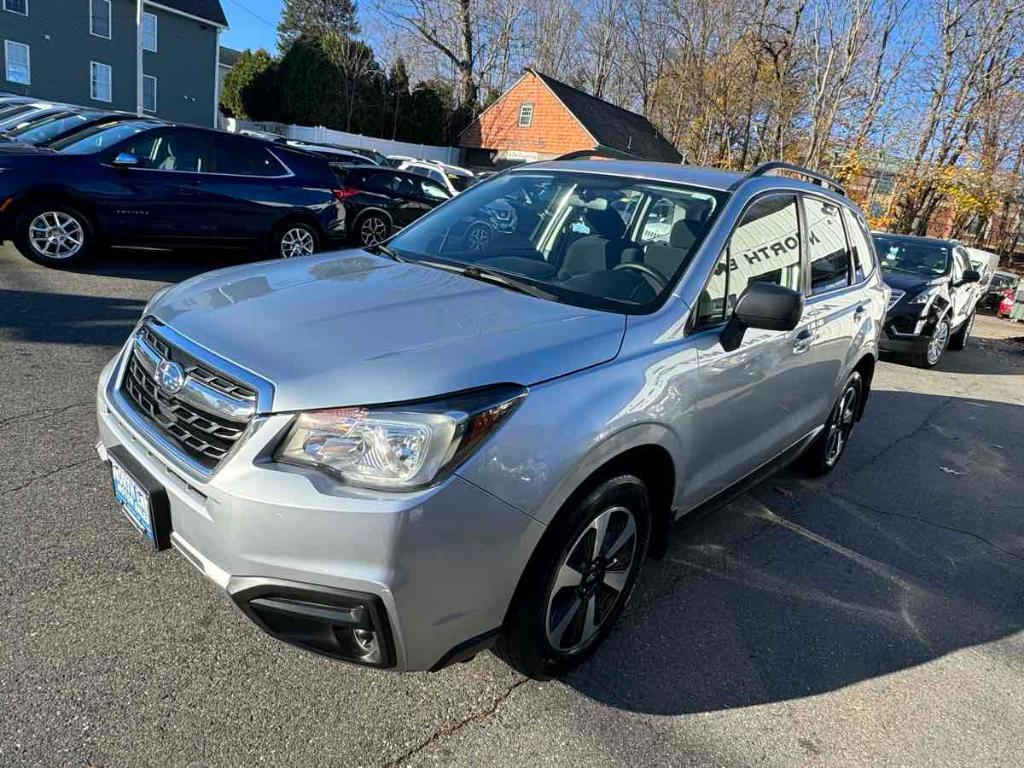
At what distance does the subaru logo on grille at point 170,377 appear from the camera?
2330 mm

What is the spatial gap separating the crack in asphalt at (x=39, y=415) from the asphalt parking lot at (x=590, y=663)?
0.02 m

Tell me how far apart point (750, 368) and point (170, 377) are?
7.54 feet

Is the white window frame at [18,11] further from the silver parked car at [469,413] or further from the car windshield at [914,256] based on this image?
the silver parked car at [469,413]

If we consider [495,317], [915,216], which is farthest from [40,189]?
[915,216]

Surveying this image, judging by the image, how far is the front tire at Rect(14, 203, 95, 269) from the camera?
25.2ft

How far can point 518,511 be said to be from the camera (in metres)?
2.15

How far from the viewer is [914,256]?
11.2 metres

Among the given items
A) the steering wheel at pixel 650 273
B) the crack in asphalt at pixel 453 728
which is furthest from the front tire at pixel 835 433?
the crack in asphalt at pixel 453 728

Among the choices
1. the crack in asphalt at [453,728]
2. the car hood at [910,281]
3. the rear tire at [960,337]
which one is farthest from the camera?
the rear tire at [960,337]

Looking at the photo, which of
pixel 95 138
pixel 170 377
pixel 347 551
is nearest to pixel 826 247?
pixel 347 551

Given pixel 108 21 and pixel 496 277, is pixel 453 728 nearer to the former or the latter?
pixel 496 277

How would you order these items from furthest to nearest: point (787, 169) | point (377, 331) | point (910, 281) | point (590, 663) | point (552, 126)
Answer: point (552, 126) < point (910, 281) < point (787, 169) < point (590, 663) < point (377, 331)

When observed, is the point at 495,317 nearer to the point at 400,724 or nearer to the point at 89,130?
the point at 400,724

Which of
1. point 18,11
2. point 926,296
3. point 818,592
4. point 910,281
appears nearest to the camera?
point 818,592
